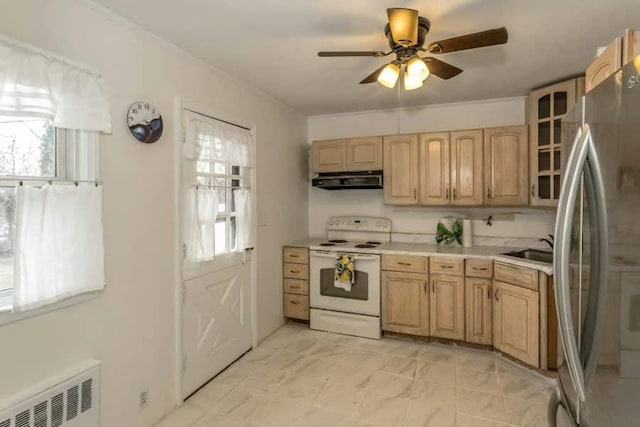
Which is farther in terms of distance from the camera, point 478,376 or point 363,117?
point 363,117

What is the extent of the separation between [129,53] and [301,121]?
98.3 inches

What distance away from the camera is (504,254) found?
325 centimetres

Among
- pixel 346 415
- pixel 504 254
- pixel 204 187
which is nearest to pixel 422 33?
pixel 204 187

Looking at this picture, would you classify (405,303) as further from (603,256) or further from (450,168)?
(603,256)

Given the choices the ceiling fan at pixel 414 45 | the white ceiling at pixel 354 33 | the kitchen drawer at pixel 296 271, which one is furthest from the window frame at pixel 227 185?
the ceiling fan at pixel 414 45

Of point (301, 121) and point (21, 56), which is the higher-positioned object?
point (301, 121)

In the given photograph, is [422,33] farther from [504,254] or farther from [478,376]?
[478,376]

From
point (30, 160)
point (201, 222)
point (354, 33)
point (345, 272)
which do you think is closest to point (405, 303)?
point (345, 272)

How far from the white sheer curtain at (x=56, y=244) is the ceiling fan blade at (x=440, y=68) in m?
2.04

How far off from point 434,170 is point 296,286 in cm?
199

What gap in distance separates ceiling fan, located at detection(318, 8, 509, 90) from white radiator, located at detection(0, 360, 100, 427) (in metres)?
2.11

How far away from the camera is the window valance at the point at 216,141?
→ 254cm

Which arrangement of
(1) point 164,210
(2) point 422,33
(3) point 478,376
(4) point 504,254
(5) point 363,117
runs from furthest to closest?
(5) point 363,117 → (4) point 504,254 → (3) point 478,376 → (1) point 164,210 → (2) point 422,33

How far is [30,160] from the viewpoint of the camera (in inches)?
64.4
